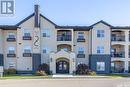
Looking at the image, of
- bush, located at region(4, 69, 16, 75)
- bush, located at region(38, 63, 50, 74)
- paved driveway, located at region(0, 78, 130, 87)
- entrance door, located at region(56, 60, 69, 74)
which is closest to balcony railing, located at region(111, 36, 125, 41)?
entrance door, located at region(56, 60, 69, 74)

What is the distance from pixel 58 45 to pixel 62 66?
3.55 m

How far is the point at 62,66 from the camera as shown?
6025 centimetres

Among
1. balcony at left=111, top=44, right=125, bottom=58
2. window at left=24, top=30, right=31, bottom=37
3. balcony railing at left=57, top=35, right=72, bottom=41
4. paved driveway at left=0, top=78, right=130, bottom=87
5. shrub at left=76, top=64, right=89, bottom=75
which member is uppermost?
window at left=24, top=30, right=31, bottom=37

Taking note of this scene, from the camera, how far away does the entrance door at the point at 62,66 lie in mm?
60156

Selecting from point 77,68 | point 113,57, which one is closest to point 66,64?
point 77,68

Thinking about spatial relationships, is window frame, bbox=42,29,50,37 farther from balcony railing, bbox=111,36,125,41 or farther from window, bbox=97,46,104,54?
balcony railing, bbox=111,36,125,41

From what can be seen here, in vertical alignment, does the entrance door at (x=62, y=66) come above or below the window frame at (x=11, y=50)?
below

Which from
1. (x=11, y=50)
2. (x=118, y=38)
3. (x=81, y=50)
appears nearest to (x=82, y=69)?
(x=81, y=50)

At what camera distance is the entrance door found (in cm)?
6016

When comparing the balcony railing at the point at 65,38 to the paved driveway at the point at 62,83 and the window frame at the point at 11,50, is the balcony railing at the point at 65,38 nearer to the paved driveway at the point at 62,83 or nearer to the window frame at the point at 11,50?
the window frame at the point at 11,50

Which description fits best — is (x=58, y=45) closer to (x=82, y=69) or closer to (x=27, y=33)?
(x=27, y=33)

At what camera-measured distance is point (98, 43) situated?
199 feet

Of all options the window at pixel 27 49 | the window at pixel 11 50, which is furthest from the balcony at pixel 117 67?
the window at pixel 11 50

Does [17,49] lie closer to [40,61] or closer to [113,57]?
[40,61]
